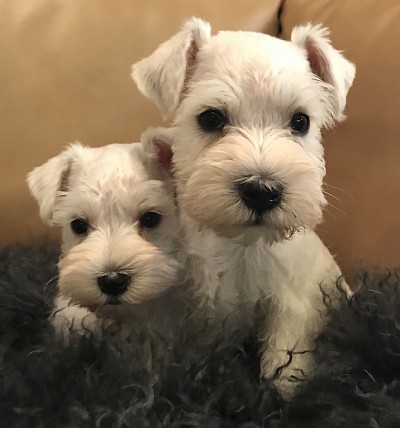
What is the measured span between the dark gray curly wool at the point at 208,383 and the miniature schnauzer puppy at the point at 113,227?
8 cm

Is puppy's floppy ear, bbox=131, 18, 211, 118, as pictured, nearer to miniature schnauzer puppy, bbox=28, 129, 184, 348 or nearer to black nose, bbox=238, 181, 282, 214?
miniature schnauzer puppy, bbox=28, 129, 184, 348

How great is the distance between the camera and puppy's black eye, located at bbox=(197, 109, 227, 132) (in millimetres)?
1136

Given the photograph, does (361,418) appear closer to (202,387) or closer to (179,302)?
(202,387)

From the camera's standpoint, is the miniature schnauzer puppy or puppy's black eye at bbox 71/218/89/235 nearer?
the miniature schnauzer puppy

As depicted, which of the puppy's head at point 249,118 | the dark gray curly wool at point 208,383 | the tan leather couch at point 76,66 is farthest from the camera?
the tan leather couch at point 76,66

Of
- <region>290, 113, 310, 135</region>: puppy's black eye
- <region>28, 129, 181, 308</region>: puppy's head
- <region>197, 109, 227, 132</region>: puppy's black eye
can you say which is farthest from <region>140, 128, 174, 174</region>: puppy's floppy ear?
<region>290, 113, 310, 135</region>: puppy's black eye

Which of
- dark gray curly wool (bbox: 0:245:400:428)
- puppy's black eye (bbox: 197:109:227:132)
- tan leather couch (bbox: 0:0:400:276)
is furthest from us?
tan leather couch (bbox: 0:0:400:276)

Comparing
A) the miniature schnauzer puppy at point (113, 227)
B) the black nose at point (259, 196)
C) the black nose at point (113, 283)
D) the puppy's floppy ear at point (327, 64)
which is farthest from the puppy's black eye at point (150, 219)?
the puppy's floppy ear at point (327, 64)

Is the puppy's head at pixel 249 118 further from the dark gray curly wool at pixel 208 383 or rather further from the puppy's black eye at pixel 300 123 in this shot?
the dark gray curly wool at pixel 208 383

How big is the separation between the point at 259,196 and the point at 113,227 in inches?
11.5

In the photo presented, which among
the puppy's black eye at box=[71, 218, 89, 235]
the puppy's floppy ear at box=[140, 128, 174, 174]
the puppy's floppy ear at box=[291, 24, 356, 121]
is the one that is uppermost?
the puppy's floppy ear at box=[291, 24, 356, 121]

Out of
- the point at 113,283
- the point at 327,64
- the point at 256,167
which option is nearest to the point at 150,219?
the point at 113,283

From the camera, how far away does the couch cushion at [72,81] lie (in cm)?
159

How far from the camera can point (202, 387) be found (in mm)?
964
